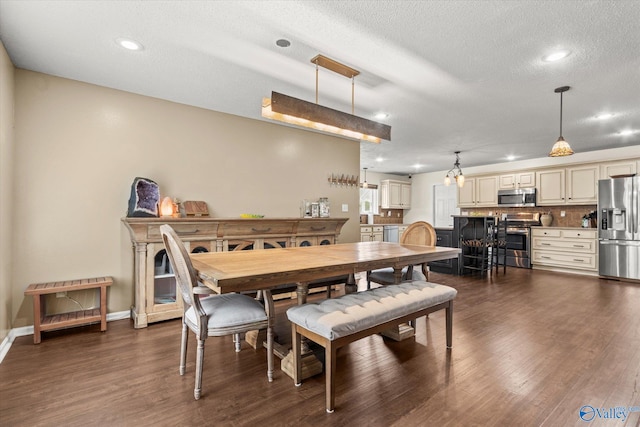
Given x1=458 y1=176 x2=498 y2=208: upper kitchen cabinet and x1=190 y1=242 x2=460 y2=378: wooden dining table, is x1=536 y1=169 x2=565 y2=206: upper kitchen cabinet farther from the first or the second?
x1=190 y1=242 x2=460 y2=378: wooden dining table

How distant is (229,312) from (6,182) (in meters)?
2.31

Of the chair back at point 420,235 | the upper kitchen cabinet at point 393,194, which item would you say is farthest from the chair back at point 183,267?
the upper kitchen cabinet at point 393,194

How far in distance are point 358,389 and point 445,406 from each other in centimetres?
50

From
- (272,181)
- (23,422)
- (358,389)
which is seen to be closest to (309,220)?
(272,181)

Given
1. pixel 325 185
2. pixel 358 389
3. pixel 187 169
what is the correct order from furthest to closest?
1. pixel 325 185
2. pixel 187 169
3. pixel 358 389

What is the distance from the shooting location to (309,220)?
4184mm

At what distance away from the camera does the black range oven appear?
255 inches

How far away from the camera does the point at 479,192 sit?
757cm

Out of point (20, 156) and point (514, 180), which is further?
point (514, 180)

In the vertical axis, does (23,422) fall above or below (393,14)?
below

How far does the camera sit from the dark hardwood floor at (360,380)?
5.52 ft

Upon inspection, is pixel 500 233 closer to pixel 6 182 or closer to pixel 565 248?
pixel 565 248

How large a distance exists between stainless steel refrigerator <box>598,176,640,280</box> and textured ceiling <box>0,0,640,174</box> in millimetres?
1833

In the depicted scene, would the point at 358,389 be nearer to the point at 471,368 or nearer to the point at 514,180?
the point at 471,368
